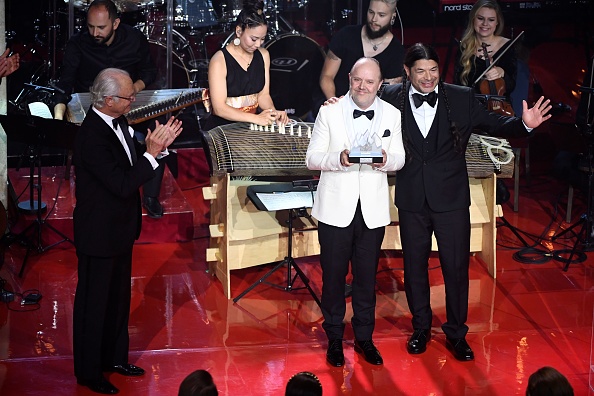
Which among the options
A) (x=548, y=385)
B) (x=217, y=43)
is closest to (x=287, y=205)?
(x=548, y=385)

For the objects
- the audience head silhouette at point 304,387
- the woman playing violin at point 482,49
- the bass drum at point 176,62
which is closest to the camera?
the audience head silhouette at point 304,387

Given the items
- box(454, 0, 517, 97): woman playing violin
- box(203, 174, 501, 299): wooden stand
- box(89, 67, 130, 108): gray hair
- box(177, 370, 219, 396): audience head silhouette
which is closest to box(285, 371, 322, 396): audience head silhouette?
box(177, 370, 219, 396): audience head silhouette

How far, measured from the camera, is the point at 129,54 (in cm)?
777

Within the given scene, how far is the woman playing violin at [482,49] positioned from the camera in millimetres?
7680

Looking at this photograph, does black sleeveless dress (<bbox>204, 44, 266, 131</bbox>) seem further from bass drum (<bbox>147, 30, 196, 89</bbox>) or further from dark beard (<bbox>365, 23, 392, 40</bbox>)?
bass drum (<bbox>147, 30, 196, 89</bbox>)

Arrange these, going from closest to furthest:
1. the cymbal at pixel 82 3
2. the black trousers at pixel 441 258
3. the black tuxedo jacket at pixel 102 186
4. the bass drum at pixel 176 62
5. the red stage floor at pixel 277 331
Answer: the black tuxedo jacket at pixel 102 186
the red stage floor at pixel 277 331
the black trousers at pixel 441 258
the cymbal at pixel 82 3
the bass drum at pixel 176 62

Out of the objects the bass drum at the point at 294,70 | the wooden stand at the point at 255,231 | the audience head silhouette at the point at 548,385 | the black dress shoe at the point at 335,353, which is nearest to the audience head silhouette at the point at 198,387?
the audience head silhouette at the point at 548,385

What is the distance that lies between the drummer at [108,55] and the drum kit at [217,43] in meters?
1.65

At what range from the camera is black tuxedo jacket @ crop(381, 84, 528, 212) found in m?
5.32

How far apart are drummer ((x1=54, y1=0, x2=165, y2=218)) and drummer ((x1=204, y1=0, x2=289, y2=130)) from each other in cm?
113

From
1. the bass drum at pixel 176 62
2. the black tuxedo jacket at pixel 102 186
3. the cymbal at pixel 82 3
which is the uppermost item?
the cymbal at pixel 82 3

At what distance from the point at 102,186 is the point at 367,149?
1424 millimetres

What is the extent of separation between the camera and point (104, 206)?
16.1 ft

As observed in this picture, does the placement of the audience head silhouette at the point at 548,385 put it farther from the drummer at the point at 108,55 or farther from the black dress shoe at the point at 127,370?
the drummer at the point at 108,55
